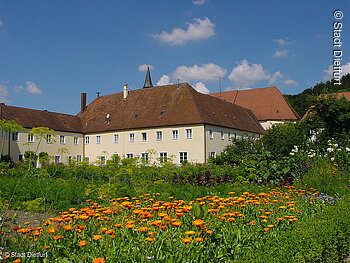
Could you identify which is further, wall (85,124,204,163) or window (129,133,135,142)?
window (129,133,135,142)

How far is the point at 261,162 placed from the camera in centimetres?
1275

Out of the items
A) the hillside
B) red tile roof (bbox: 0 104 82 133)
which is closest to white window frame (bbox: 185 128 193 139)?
red tile roof (bbox: 0 104 82 133)

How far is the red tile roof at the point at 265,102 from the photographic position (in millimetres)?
49188

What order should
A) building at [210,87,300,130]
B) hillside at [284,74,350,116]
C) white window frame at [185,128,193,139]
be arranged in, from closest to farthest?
white window frame at [185,128,193,139] → building at [210,87,300,130] → hillside at [284,74,350,116]

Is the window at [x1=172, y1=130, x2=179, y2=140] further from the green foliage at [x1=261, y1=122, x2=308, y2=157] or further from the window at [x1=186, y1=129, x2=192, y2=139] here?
the green foliage at [x1=261, y1=122, x2=308, y2=157]

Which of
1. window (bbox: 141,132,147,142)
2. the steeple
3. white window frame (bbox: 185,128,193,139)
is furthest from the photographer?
the steeple

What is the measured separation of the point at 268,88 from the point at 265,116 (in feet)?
18.5

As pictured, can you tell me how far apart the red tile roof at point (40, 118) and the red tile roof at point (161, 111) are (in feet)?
5.41

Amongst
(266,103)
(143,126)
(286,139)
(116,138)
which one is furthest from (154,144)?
(266,103)

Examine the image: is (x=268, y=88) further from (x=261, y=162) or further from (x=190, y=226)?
(x=190, y=226)

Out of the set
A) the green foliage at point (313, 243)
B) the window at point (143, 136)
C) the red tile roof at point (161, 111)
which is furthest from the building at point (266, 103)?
the green foliage at point (313, 243)

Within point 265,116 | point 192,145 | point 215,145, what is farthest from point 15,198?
point 265,116

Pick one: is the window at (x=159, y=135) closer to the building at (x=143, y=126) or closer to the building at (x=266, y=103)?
the building at (x=143, y=126)

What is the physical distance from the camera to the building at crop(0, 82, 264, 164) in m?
33.6
